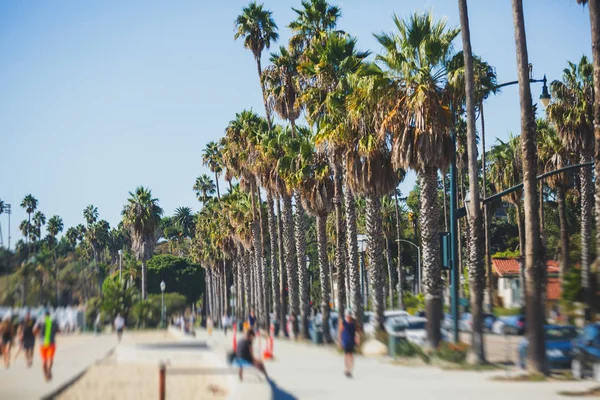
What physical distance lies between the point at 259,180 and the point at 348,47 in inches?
666

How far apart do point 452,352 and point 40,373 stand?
472 inches

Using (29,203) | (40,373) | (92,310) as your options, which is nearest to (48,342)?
(40,373)

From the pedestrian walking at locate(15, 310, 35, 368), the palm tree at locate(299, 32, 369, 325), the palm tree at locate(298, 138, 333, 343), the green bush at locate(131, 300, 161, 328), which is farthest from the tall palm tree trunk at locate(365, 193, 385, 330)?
the green bush at locate(131, 300, 161, 328)

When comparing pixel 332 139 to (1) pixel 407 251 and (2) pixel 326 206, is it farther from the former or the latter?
(1) pixel 407 251

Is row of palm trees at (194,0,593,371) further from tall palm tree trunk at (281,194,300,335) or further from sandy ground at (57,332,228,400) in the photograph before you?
sandy ground at (57,332,228,400)

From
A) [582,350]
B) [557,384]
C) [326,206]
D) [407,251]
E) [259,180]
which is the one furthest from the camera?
[407,251]

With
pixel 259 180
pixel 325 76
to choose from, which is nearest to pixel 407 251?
pixel 259 180

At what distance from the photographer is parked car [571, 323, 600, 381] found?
18.0m

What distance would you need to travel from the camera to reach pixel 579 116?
41344 mm

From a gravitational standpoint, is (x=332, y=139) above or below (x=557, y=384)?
above

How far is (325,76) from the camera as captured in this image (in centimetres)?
3488

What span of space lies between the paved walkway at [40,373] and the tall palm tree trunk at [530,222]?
1168 centimetres

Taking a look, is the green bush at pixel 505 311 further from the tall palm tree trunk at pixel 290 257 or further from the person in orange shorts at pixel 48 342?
the person in orange shorts at pixel 48 342

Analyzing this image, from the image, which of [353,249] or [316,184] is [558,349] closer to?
[353,249]
